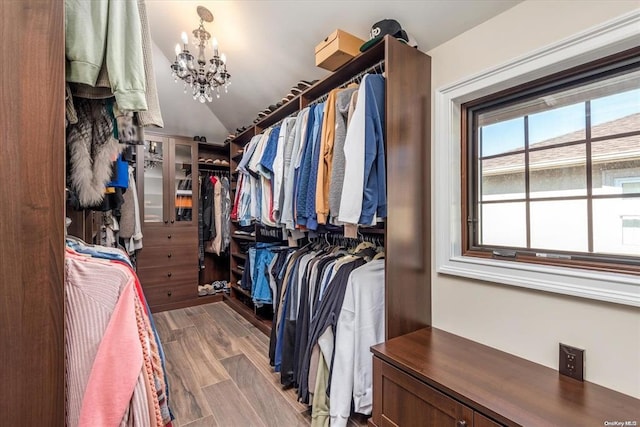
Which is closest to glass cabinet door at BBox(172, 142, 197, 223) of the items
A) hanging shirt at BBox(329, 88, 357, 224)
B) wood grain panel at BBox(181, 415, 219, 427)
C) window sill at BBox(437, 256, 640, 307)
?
wood grain panel at BBox(181, 415, 219, 427)

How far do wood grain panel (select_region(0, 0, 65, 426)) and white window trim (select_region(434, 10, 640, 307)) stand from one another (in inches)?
65.1

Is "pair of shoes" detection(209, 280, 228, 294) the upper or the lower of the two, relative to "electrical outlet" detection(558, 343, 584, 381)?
lower

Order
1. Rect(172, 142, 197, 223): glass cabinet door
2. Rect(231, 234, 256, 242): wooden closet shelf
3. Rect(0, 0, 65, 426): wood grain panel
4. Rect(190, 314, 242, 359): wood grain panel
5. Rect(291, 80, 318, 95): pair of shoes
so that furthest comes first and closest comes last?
Rect(172, 142, 197, 223): glass cabinet door < Rect(231, 234, 256, 242): wooden closet shelf < Rect(190, 314, 242, 359): wood grain panel < Rect(291, 80, 318, 95): pair of shoes < Rect(0, 0, 65, 426): wood grain panel

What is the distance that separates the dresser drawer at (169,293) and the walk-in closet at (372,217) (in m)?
1.18

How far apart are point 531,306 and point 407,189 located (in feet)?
2.56

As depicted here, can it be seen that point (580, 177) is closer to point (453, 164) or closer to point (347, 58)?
point (453, 164)

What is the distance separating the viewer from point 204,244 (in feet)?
12.6

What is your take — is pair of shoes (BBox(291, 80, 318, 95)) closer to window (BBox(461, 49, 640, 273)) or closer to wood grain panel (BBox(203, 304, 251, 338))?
window (BBox(461, 49, 640, 273))

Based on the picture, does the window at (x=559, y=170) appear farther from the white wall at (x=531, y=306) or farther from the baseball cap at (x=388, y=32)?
the baseball cap at (x=388, y=32)

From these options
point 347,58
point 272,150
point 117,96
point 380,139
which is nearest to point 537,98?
point 380,139

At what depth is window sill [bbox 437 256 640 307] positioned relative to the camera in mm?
1055

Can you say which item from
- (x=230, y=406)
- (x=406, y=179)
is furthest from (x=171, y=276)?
(x=406, y=179)

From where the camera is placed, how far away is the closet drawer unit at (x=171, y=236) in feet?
10.9

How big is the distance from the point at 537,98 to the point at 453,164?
479 mm
